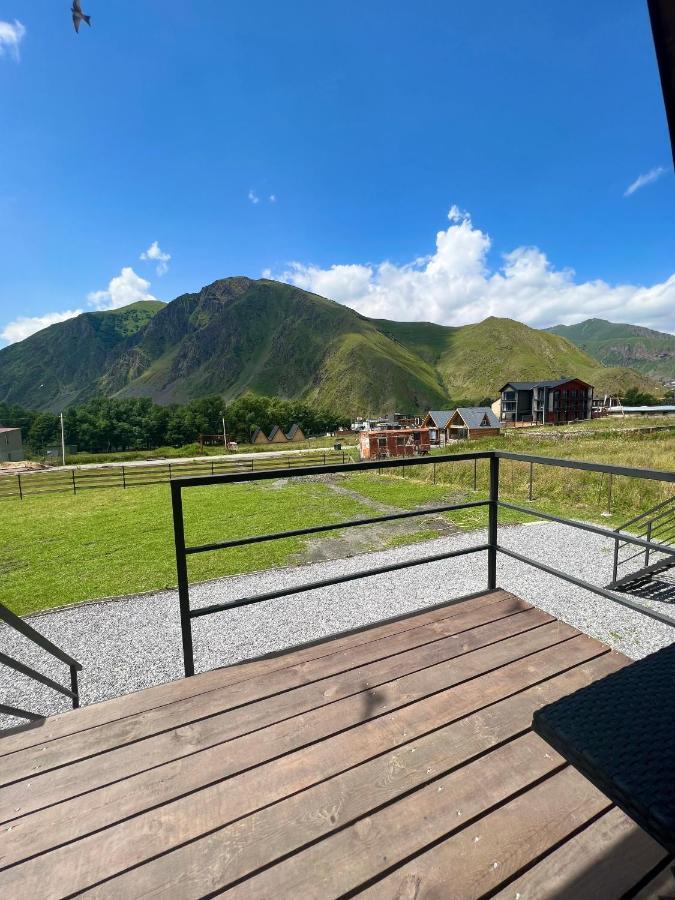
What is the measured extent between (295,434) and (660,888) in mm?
79637

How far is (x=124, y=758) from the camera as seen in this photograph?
1558 mm

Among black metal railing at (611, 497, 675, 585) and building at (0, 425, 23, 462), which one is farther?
building at (0, 425, 23, 462)

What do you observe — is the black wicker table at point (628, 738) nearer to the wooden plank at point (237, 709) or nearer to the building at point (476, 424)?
the wooden plank at point (237, 709)

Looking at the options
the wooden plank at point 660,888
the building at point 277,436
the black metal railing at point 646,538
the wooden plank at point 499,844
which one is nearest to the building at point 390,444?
the black metal railing at point 646,538

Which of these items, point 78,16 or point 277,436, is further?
point 277,436

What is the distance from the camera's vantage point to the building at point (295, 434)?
260 feet

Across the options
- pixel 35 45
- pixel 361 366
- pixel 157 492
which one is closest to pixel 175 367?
pixel 361 366

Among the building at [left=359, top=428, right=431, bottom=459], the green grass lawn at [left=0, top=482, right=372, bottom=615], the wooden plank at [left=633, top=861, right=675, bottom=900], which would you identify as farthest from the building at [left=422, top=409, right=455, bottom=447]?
the wooden plank at [left=633, top=861, right=675, bottom=900]

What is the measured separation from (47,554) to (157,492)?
10.2 metres

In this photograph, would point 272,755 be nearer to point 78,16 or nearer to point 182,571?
point 182,571

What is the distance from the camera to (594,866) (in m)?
1.10

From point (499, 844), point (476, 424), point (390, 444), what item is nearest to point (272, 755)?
point (499, 844)

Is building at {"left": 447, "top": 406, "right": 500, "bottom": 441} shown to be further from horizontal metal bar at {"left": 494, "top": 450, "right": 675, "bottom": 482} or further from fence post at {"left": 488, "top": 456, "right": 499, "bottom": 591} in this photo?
horizontal metal bar at {"left": 494, "top": 450, "right": 675, "bottom": 482}

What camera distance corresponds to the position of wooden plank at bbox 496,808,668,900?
104 centimetres
